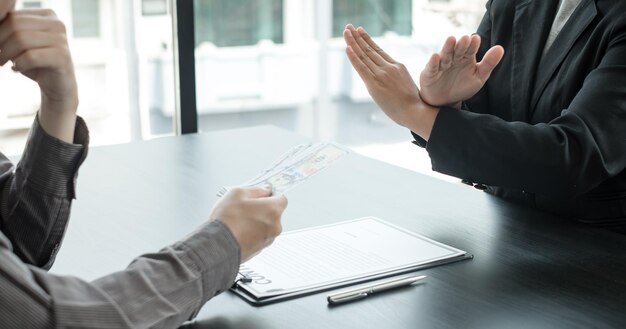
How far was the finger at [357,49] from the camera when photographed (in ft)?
5.93

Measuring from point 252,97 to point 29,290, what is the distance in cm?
418

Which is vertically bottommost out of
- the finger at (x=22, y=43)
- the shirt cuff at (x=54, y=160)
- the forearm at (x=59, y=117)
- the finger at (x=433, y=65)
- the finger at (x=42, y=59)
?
the shirt cuff at (x=54, y=160)

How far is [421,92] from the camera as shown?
1755 mm

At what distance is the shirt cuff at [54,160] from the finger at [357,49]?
26.7 inches

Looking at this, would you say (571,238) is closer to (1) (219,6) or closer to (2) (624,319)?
(2) (624,319)

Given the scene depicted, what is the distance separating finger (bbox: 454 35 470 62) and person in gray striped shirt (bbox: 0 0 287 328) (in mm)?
566

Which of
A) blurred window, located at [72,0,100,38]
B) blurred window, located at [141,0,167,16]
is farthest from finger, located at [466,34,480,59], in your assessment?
blurred window, located at [72,0,100,38]

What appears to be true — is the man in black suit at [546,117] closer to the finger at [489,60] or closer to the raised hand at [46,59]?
the finger at [489,60]

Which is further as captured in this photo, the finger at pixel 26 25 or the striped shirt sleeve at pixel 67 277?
the finger at pixel 26 25

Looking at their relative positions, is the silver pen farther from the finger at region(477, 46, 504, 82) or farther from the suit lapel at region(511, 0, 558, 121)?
the suit lapel at region(511, 0, 558, 121)

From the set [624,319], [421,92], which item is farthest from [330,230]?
[624,319]

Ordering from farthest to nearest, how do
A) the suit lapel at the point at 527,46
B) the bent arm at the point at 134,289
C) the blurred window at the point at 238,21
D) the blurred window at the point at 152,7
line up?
the blurred window at the point at 238,21 → the blurred window at the point at 152,7 → the suit lapel at the point at 527,46 → the bent arm at the point at 134,289

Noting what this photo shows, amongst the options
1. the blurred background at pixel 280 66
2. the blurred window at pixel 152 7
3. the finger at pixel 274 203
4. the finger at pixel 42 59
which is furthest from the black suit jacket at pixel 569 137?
the blurred background at pixel 280 66

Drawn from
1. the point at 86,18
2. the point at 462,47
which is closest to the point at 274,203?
the point at 462,47
